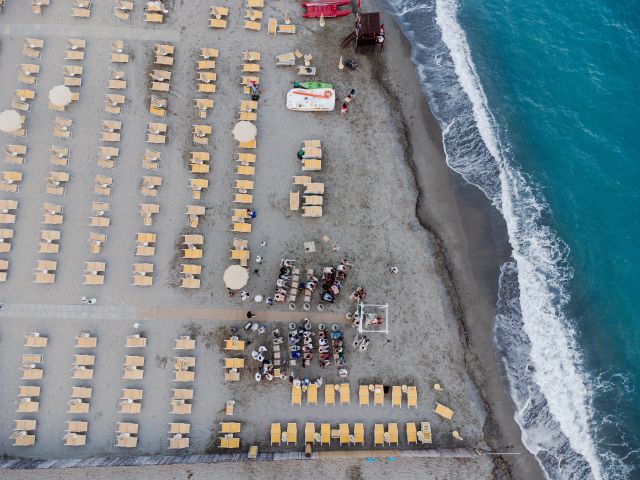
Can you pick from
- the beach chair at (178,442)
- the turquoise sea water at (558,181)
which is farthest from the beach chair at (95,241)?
the turquoise sea water at (558,181)


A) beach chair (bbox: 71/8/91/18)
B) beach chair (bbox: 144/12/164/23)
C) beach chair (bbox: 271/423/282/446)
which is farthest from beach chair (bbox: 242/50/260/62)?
beach chair (bbox: 271/423/282/446)

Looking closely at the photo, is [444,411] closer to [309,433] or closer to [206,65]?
[309,433]

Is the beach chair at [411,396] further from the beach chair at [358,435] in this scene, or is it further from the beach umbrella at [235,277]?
the beach umbrella at [235,277]

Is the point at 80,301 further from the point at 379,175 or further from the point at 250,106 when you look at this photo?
the point at 379,175

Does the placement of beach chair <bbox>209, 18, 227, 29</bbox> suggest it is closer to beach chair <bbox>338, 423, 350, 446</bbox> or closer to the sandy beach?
the sandy beach

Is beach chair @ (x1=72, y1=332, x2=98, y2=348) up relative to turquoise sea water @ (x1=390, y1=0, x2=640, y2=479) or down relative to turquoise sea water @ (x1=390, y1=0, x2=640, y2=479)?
down

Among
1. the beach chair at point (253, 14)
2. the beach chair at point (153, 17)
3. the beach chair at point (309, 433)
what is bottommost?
the beach chair at point (309, 433)
